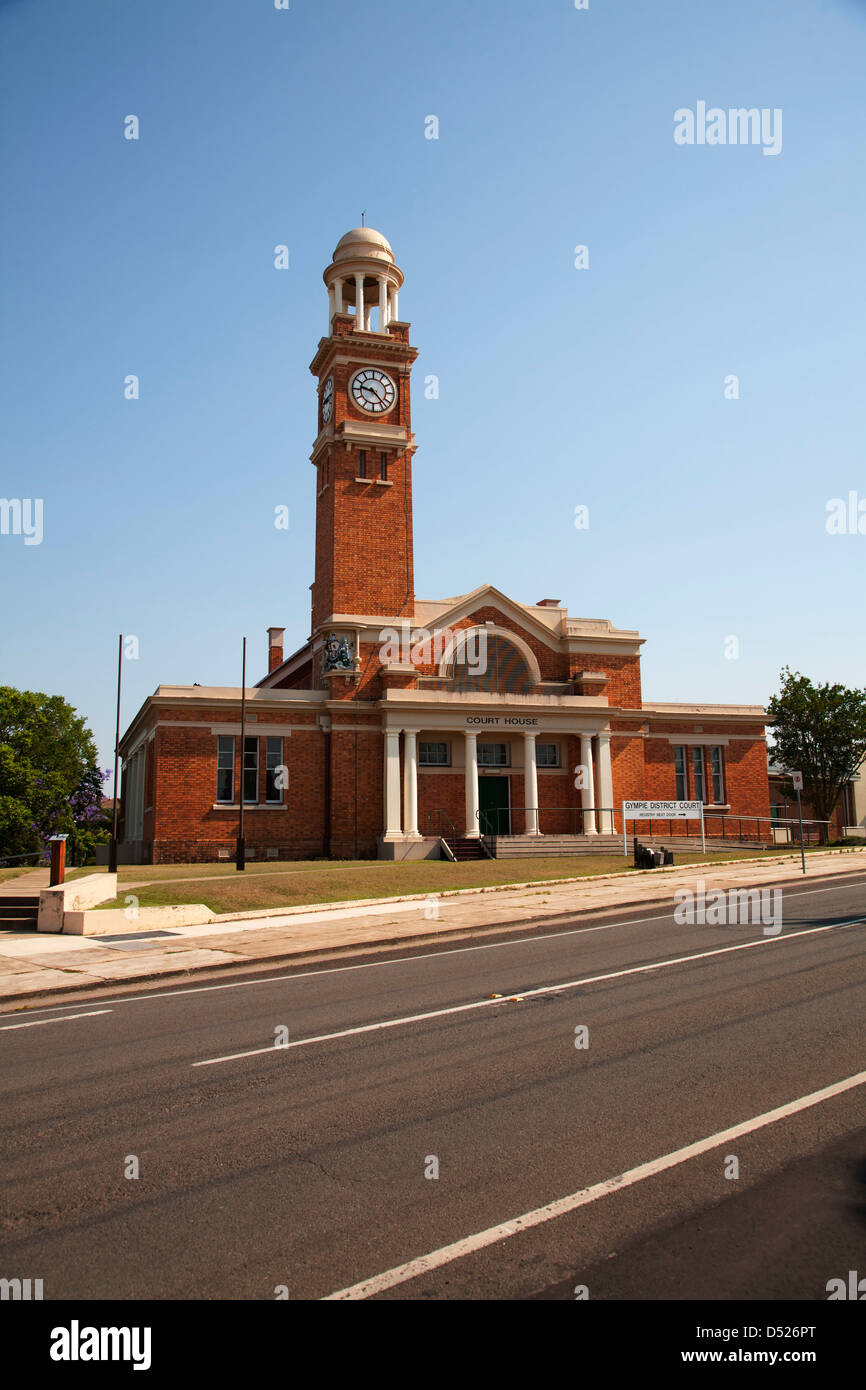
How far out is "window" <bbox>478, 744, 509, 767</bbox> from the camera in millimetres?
38594

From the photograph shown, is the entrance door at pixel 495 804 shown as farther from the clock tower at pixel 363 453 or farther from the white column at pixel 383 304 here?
the white column at pixel 383 304

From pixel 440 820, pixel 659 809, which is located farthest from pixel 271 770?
pixel 659 809

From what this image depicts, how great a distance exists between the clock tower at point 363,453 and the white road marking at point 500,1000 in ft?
83.6

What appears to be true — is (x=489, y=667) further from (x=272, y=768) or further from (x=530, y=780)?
(x=272, y=768)

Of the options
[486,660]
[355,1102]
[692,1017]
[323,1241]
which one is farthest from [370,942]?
[486,660]

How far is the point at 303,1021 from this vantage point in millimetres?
9500

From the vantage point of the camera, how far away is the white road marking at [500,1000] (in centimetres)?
829

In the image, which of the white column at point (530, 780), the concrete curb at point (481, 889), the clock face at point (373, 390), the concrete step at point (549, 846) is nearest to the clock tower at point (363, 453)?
the clock face at point (373, 390)

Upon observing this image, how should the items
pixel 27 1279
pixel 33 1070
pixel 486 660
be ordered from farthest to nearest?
pixel 486 660
pixel 33 1070
pixel 27 1279

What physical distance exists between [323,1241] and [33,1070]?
15.0 ft

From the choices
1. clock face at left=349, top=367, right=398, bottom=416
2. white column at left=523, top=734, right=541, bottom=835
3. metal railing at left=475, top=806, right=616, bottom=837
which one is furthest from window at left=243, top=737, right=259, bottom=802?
clock face at left=349, top=367, right=398, bottom=416

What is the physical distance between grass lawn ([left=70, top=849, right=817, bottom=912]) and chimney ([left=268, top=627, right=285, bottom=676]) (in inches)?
1021

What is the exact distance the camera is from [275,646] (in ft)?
182
